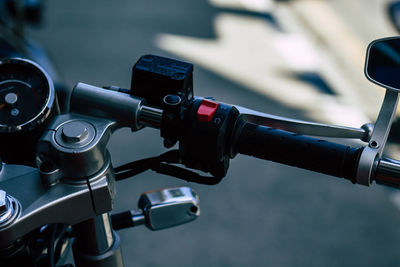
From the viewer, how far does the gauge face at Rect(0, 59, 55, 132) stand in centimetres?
73

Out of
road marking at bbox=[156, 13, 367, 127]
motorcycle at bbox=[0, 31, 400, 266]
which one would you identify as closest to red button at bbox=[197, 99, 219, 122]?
motorcycle at bbox=[0, 31, 400, 266]

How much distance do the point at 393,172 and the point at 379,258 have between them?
1.82 metres

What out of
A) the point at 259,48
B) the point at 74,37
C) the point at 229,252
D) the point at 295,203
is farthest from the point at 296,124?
the point at 74,37

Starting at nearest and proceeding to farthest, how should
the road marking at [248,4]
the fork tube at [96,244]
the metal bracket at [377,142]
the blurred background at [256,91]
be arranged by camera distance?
1. the metal bracket at [377,142]
2. the fork tube at [96,244]
3. the blurred background at [256,91]
4. the road marking at [248,4]

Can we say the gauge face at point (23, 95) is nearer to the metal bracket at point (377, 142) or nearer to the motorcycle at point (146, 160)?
the motorcycle at point (146, 160)

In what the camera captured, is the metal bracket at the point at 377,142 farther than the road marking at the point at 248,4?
No

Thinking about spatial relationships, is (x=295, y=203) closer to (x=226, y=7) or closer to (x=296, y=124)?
(x=296, y=124)

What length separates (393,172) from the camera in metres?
0.61

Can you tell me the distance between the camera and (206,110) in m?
0.63

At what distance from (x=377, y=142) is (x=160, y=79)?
0.28 m

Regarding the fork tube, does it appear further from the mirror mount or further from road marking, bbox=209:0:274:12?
road marking, bbox=209:0:274:12

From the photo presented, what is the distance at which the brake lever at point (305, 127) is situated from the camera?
2.24 ft

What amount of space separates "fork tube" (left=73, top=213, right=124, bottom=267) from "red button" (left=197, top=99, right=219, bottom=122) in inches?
8.4

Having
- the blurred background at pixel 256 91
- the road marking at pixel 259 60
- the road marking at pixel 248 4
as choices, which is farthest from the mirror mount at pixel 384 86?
the road marking at pixel 248 4
